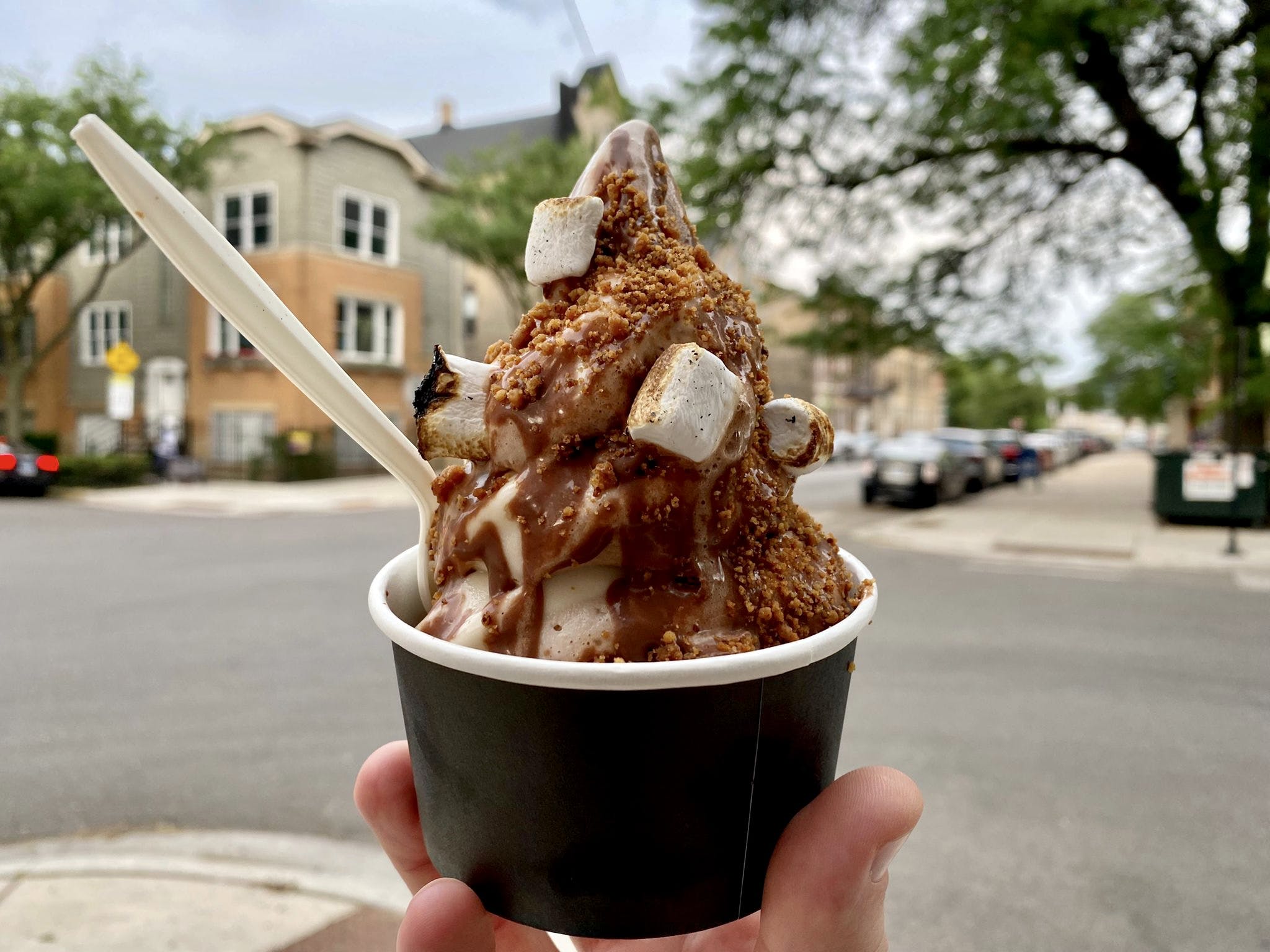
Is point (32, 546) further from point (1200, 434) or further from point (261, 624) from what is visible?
point (1200, 434)

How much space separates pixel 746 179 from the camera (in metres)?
13.1

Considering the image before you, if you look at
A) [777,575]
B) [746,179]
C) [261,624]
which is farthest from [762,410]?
[746,179]

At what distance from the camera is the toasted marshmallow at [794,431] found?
1.34 m

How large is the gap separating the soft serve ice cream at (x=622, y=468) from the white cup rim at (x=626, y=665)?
0.07 m

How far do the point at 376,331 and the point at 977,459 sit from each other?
53.0 ft

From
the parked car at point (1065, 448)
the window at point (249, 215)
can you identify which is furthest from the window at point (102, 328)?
the parked car at point (1065, 448)

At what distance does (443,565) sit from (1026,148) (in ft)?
45.1

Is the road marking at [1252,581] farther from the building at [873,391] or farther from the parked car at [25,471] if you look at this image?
the parked car at [25,471]

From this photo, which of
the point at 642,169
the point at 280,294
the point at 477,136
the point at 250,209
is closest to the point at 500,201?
the point at 280,294

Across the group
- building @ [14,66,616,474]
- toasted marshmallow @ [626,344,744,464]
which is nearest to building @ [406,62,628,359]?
building @ [14,66,616,474]

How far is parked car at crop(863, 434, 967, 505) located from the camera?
16125mm

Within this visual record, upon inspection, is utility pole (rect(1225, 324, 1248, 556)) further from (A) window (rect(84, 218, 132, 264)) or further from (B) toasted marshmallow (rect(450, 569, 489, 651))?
(A) window (rect(84, 218, 132, 264))

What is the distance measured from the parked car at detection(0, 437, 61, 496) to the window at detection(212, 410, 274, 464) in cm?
407

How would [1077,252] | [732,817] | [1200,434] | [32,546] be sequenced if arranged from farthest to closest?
1. [1200,434]
2. [1077,252]
3. [32,546]
4. [732,817]
